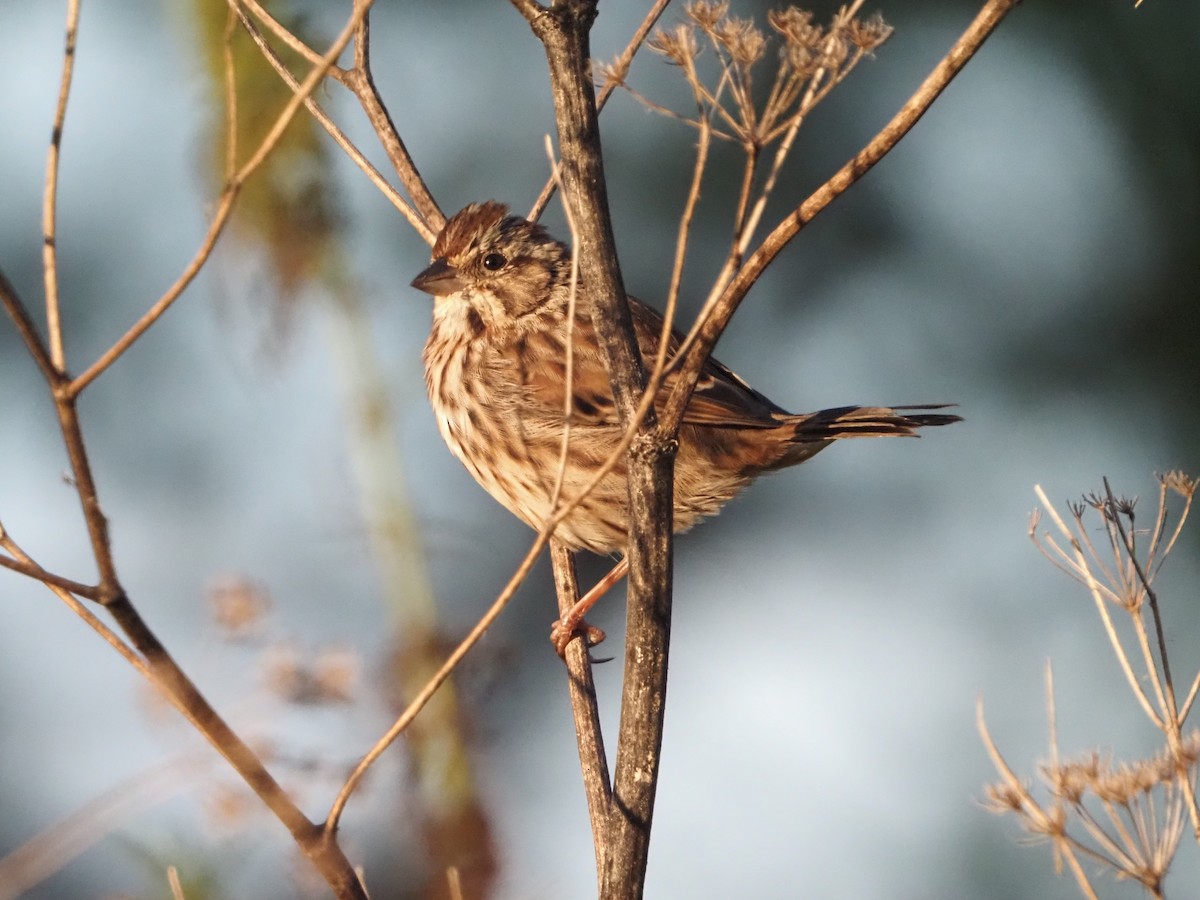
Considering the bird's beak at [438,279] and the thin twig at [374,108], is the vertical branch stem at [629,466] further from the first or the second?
the bird's beak at [438,279]

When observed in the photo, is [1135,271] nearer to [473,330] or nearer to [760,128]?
[473,330]

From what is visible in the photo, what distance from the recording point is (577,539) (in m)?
4.17

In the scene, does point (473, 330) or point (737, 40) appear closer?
point (737, 40)

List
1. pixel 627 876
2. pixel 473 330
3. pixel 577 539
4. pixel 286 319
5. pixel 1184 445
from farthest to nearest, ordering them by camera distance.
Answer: pixel 1184 445 → pixel 473 330 → pixel 577 539 → pixel 286 319 → pixel 627 876

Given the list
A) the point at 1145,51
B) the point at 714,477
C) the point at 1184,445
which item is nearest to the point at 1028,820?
the point at 714,477

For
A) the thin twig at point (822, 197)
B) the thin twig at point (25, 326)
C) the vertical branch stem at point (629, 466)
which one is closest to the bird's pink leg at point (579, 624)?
the vertical branch stem at point (629, 466)

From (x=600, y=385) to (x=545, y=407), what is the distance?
20 centimetres

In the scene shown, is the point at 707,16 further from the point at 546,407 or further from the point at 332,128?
the point at 546,407

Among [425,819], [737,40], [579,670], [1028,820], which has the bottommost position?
[1028,820]

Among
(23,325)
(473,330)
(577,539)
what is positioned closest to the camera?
(23,325)

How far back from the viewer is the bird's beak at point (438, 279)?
4.38 metres

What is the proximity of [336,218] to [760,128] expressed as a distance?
213cm

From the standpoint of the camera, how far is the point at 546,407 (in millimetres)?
4270

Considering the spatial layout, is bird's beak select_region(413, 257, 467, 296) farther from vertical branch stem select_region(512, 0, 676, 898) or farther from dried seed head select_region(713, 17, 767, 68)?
dried seed head select_region(713, 17, 767, 68)
